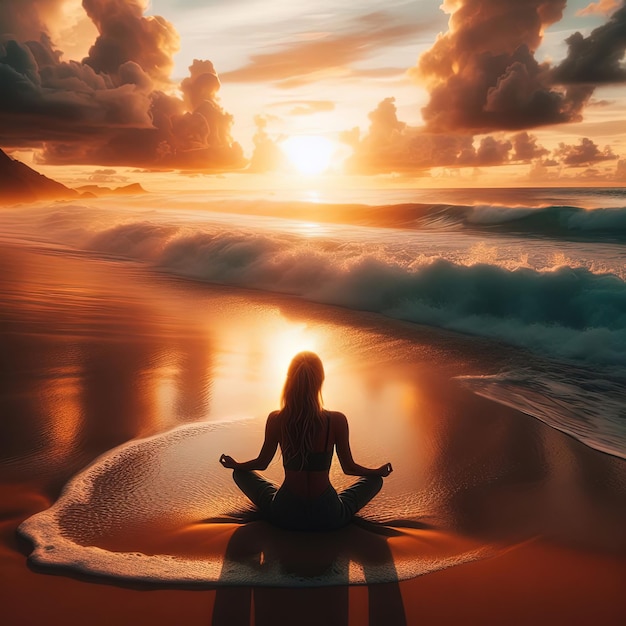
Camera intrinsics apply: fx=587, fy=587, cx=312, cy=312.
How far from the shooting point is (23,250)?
61.7 ft

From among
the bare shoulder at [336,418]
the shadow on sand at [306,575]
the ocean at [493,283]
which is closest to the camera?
the shadow on sand at [306,575]

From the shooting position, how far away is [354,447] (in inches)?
208

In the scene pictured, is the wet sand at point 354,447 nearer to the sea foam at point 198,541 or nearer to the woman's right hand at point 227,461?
the sea foam at point 198,541

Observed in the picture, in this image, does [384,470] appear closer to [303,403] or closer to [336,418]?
[336,418]

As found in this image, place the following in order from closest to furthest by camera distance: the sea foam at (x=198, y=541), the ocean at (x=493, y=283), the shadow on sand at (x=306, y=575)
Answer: the shadow on sand at (x=306, y=575) < the sea foam at (x=198, y=541) < the ocean at (x=493, y=283)

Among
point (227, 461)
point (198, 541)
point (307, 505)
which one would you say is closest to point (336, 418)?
point (307, 505)

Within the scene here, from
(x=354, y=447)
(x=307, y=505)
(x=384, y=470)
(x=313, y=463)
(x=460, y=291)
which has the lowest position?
(x=354, y=447)

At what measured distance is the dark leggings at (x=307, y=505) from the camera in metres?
3.63

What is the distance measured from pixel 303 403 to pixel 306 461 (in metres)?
0.36

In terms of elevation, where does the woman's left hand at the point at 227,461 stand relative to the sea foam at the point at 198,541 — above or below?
above

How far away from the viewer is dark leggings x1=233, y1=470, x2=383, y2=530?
11.9 feet

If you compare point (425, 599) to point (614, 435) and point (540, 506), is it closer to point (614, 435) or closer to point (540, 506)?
point (540, 506)

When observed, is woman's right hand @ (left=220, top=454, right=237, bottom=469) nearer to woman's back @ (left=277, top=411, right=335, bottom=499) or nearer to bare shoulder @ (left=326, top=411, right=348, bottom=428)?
woman's back @ (left=277, top=411, right=335, bottom=499)

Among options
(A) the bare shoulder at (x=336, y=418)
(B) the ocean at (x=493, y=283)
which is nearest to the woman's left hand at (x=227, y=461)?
(A) the bare shoulder at (x=336, y=418)
